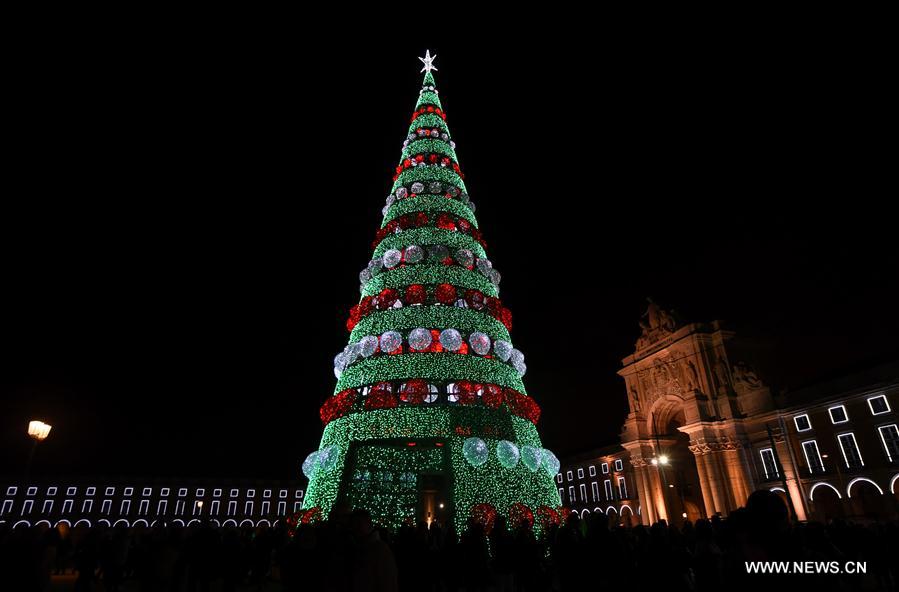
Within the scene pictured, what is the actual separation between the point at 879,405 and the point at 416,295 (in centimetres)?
3335

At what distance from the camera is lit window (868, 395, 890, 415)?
29.0m

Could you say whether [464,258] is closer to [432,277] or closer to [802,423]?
[432,277]

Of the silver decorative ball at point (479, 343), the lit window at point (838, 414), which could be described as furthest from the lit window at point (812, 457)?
the silver decorative ball at point (479, 343)

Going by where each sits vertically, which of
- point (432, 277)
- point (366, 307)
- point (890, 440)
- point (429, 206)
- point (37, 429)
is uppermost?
point (429, 206)

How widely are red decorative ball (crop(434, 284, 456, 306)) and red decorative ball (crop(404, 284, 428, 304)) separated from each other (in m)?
0.42

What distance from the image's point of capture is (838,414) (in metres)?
31.6

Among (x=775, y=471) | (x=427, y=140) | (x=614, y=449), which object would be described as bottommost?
(x=775, y=471)

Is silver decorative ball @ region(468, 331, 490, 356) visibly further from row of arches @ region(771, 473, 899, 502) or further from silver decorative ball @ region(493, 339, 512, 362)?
row of arches @ region(771, 473, 899, 502)

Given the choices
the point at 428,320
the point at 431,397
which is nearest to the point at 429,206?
the point at 428,320

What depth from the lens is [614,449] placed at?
183 ft

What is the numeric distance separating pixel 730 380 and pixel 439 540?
126 ft

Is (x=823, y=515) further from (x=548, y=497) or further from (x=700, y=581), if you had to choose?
(x=700, y=581)

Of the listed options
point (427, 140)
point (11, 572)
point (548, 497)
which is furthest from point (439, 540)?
point (427, 140)

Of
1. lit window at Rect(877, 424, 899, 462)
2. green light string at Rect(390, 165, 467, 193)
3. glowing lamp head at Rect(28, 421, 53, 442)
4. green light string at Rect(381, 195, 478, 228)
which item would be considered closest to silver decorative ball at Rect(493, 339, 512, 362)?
green light string at Rect(381, 195, 478, 228)
